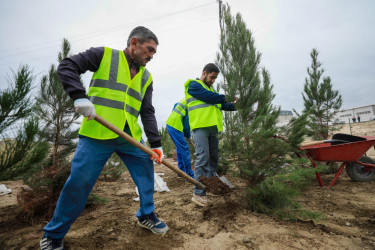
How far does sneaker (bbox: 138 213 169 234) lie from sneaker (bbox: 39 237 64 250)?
0.75 meters

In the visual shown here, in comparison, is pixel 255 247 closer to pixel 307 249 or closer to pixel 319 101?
pixel 307 249

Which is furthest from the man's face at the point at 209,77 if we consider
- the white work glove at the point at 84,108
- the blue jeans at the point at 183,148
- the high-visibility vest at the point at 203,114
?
the white work glove at the point at 84,108

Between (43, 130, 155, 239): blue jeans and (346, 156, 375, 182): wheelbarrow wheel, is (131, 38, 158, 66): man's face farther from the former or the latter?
(346, 156, 375, 182): wheelbarrow wheel

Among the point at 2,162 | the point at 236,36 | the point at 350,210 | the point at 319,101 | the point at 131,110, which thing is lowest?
the point at 350,210

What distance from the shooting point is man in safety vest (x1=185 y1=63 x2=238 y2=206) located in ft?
10.1

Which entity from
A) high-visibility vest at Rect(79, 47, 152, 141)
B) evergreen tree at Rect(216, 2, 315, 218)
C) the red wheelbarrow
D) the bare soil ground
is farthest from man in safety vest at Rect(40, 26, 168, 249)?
the red wheelbarrow

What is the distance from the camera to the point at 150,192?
2176mm

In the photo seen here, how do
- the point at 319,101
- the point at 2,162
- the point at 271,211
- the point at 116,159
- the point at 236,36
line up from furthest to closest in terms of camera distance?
the point at 319,101 → the point at 116,159 → the point at 236,36 → the point at 271,211 → the point at 2,162

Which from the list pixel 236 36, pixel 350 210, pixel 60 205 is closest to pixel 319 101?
pixel 236 36

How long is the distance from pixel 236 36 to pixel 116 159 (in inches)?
167

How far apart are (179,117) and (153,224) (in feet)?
8.77

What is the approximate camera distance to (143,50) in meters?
2.05

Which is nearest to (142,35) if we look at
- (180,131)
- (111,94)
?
(111,94)

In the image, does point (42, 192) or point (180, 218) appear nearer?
point (180, 218)
